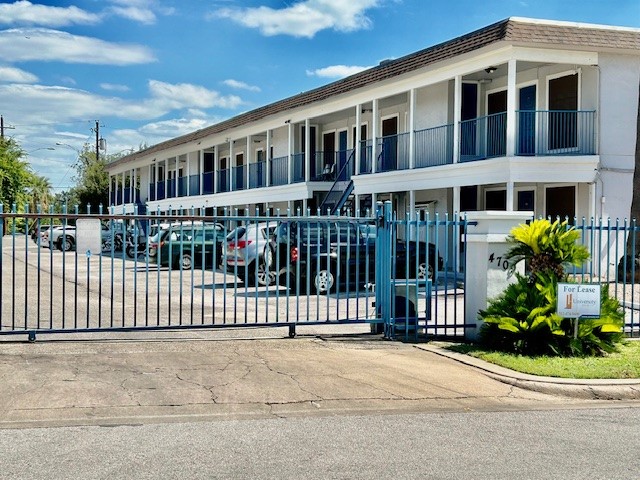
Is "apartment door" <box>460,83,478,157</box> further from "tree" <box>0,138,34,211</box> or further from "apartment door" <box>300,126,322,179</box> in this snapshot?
"tree" <box>0,138,34,211</box>

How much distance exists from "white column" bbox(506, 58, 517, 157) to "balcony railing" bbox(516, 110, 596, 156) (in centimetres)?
87

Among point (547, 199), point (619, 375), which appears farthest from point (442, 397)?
point (547, 199)

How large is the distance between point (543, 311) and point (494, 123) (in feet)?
42.2

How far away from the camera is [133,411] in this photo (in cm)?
721

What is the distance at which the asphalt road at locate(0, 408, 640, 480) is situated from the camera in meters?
5.46

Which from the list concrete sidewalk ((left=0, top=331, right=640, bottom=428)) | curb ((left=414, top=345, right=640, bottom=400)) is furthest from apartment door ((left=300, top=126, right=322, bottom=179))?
curb ((left=414, top=345, right=640, bottom=400))

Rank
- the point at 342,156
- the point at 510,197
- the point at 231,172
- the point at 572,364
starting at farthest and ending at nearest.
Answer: the point at 231,172 → the point at 342,156 → the point at 510,197 → the point at 572,364

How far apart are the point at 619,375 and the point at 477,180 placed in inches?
483

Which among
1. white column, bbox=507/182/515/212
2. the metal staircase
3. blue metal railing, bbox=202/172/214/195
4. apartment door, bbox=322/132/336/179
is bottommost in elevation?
white column, bbox=507/182/515/212

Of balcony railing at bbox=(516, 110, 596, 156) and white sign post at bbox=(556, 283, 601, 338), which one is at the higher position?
balcony railing at bbox=(516, 110, 596, 156)

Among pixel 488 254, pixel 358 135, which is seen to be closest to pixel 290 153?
pixel 358 135

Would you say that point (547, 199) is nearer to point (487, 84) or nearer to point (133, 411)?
point (487, 84)

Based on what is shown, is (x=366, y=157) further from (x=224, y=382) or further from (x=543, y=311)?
(x=224, y=382)

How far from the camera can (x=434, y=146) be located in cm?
2375
